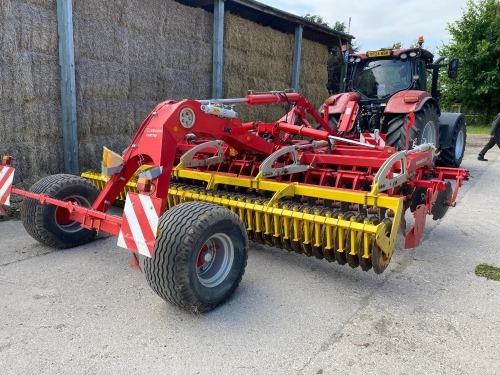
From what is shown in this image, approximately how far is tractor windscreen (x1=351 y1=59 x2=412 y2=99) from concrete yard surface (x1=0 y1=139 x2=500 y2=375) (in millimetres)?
3679

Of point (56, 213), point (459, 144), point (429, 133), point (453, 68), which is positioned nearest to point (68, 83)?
point (56, 213)

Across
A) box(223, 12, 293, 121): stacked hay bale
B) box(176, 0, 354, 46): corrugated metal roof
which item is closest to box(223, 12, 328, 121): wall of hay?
box(223, 12, 293, 121): stacked hay bale

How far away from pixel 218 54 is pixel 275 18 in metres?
2.67

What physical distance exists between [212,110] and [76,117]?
12.2ft

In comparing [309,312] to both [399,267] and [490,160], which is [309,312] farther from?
[490,160]

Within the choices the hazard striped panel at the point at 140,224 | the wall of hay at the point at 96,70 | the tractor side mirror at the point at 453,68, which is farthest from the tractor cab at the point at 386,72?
the hazard striped panel at the point at 140,224

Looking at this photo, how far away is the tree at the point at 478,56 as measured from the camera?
2470cm

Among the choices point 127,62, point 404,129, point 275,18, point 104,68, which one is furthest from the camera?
point 275,18

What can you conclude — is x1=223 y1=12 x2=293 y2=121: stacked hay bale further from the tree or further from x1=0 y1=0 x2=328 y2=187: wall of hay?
the tree

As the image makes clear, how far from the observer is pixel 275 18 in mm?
10695

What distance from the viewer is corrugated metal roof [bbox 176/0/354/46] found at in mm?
8938

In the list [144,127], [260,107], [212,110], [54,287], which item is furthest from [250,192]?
[260,107]

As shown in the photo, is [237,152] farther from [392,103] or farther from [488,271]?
[488,271]

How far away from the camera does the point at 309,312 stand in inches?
124
